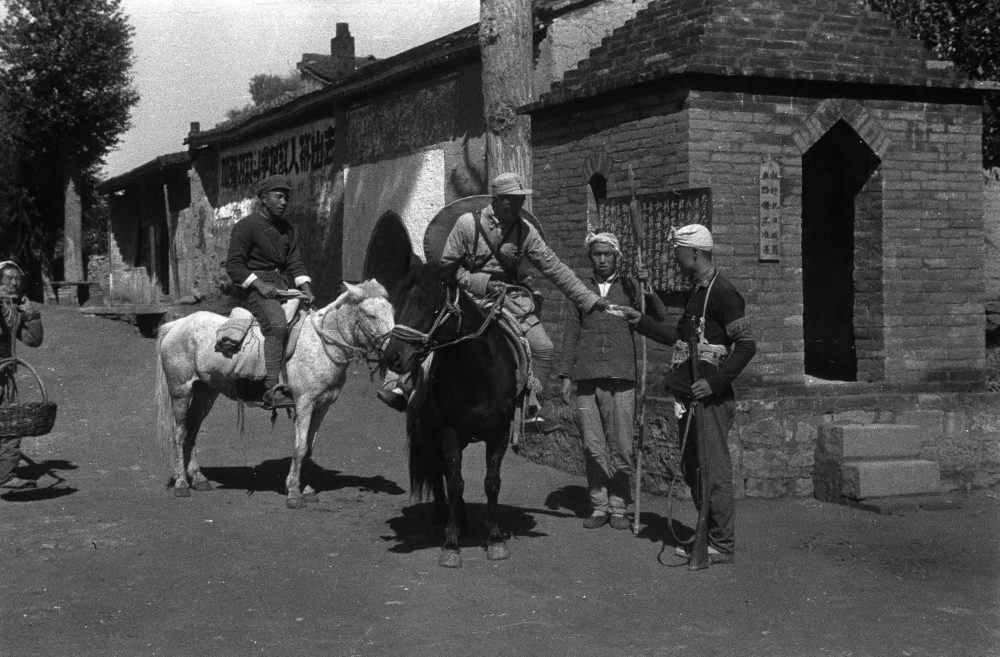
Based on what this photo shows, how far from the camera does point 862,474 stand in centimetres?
970

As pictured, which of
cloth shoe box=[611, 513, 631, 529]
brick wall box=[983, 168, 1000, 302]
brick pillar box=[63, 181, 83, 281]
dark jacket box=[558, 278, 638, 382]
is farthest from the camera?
brick pillar box=[63, 181, 83, 281]

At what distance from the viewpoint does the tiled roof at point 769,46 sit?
9891 mm

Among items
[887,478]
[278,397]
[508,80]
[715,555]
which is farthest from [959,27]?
[278,397]

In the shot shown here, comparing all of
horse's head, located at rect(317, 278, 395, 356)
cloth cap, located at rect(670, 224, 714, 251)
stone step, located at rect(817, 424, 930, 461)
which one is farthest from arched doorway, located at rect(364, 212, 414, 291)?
cloth cap, located at rect(670, 224, 714, 251)

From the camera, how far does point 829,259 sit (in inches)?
465

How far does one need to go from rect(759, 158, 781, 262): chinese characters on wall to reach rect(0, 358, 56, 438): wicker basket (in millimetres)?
5927

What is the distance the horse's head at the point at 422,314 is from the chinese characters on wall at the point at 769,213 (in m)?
3.61

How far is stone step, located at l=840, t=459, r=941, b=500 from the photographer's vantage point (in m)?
9.71

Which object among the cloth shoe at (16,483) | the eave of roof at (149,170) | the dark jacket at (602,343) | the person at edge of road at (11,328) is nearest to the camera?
the dark jacket at (602,343)

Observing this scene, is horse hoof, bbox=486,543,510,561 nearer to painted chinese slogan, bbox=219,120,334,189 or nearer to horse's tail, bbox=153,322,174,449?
horse's tail, bbox=153,322,174,449

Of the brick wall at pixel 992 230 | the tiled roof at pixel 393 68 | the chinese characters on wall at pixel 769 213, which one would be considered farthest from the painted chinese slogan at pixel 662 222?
the brick wall at pixel 992 230

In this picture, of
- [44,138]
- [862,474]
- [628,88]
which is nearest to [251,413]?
[628,88]

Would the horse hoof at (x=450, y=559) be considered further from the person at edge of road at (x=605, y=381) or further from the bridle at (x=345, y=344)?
the bridle at (x=345, y=344)

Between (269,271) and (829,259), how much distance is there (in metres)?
5.51
